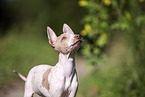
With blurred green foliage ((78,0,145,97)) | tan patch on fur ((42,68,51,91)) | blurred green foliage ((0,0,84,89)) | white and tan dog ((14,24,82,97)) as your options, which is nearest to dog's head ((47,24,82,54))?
white and tan dog ((14,24,82,97))

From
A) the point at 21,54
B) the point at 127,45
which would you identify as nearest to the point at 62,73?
the point at 127,45

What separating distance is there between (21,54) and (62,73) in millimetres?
3126

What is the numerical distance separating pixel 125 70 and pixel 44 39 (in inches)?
112

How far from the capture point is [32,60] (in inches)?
173

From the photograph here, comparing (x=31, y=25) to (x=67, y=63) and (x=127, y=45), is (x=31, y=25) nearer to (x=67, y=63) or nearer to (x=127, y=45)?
(x=127, y=45)

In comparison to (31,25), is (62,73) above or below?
below

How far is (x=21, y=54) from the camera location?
446 centimetres

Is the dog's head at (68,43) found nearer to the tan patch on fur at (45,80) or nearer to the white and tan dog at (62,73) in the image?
the white and tan dog at (62,73)

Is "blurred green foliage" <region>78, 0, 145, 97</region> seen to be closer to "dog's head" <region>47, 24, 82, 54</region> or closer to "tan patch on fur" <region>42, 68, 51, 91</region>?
"tan patch on fur" <region>42, 68, 51, 91</region>

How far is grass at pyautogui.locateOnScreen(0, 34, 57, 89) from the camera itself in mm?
3887

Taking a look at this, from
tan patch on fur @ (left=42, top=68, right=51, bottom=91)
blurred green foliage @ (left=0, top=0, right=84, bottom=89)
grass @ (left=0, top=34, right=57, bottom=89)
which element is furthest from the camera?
blurred green foliage @ (left=0, top=0, right=84, bottom=89)

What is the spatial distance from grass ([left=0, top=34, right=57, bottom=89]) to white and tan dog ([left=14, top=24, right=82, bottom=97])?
6.61 feet

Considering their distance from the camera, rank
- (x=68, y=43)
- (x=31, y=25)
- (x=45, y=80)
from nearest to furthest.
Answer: (x=68, y=43) → (x=45, y=80) → (x=31, y=25)

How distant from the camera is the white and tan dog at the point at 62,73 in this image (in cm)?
151
